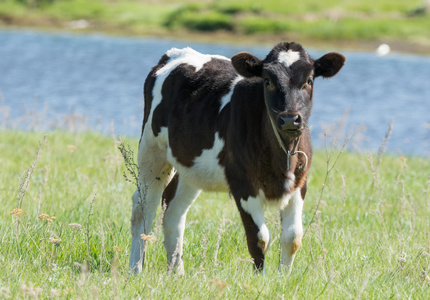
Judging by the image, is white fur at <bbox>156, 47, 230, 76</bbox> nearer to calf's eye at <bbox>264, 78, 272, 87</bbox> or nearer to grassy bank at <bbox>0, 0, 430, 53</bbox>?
calf's eye at <bbox>264, 78, 272, 87</bbox>

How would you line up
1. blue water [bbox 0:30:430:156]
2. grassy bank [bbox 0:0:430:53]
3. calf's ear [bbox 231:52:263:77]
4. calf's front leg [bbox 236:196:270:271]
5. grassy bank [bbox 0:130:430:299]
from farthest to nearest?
grassy bank [bbox 0:0:430:53]
blue water [bbox 0:30:430:156]
calf's ear [bbox 231:52:263:77]
calf's front leg [bbox 236:196:270:271]
grassy bank [bbox 0:130:430:299]

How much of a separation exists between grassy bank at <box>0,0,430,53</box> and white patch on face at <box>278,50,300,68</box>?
3921 centimetres

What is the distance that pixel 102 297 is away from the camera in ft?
14.2

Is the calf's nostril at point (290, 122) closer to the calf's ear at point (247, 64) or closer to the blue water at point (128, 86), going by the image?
the calf's ear at point (247, 64)

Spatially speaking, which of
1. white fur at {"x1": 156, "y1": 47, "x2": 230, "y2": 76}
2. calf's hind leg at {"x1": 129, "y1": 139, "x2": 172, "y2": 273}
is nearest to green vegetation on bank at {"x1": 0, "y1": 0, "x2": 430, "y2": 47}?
white fur at {"x1": 156, "y1": 47, "x2": 230, "y2": 76}

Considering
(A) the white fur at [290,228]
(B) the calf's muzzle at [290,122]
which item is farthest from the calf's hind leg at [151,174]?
(B) the calf's muzzle at [290,122]

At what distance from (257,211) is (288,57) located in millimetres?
1149

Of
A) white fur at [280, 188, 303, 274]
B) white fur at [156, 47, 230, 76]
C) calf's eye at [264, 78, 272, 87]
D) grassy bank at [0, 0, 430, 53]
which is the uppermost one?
calf's eye at [264, 78, 272, 87]

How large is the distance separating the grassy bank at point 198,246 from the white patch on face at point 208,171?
0.41m

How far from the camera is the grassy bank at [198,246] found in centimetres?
458

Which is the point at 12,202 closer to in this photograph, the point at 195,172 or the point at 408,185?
the point at 195,172

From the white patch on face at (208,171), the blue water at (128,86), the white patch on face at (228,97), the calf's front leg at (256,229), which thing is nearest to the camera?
the calf's front leg at (256,229)

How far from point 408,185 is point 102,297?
5909mm

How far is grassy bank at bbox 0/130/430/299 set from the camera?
4.58 meters
